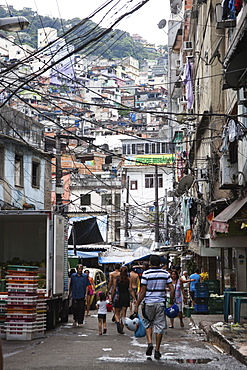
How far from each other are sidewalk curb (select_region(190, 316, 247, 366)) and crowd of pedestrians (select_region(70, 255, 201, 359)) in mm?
1114

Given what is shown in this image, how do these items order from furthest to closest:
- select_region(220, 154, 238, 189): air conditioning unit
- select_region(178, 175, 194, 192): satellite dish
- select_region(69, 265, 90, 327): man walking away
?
select_region(178, 175, 194, 192): satellite dish < select_region(69, 265, 90, 327): man walking away < select_region(220, 154, 238, 189): air conditioning unit

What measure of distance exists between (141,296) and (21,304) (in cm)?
423

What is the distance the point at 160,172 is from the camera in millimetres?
70375

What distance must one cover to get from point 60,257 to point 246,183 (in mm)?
5500

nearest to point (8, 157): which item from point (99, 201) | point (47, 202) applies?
point (47, 202)

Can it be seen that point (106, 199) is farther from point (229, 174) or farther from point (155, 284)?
point (155, 284)

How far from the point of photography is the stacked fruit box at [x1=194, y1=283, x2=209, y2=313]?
63.7 ft

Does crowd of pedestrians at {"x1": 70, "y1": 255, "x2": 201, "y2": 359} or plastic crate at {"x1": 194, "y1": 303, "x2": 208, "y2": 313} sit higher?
crowd of pedestrians at {"x1": 70, "y1": 255, "x2": 201, "y2": 359}

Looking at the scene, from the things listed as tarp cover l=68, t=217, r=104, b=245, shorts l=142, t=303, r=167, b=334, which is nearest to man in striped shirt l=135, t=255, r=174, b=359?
shorts l=142, t=303, r=167, b=334

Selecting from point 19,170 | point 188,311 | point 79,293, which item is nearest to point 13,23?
point 79,293

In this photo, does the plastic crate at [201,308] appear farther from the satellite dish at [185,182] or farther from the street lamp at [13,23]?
the satellite dish at [185,182]

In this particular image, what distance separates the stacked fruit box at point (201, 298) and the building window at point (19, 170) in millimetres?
15520

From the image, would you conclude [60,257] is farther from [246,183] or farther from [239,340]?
[239,340]

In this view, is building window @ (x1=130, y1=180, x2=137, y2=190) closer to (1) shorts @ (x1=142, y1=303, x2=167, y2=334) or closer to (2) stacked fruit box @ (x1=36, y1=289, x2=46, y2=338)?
(2) stacked fruit box @ (x1=36, y1=289, x2=46, y2=338)
